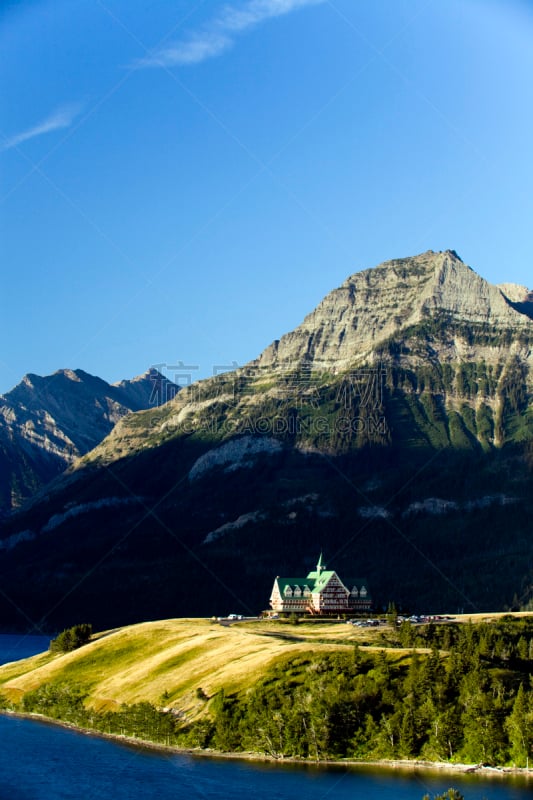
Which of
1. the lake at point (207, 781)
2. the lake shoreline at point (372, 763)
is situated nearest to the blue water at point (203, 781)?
the lake at point (207, 781)

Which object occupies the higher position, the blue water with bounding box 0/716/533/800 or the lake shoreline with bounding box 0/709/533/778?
the lake shoreline with bounding box 0/709/533/778

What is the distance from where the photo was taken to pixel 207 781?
536 ft

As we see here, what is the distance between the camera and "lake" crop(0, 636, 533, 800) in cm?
15500

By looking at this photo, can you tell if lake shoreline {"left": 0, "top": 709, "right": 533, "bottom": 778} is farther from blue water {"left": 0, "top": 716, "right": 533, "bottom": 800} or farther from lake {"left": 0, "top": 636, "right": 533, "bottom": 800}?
blue water {"left": 0, "top": 716, "right": 533, "bottom": 800}

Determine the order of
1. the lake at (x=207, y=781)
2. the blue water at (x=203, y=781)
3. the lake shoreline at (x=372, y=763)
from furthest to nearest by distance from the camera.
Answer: the lake shoreline at (x=372, y=763), the lake at (x=207, y=781), the blue water at (x=203, y=781)

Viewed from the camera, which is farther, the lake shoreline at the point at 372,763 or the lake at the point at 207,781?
the lake shoreline at the point at 372,763

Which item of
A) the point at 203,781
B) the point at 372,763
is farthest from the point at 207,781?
the point at 372,763

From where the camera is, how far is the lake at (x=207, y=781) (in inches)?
6102

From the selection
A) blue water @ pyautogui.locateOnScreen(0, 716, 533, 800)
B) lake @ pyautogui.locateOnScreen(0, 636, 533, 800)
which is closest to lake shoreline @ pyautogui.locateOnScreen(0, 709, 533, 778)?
lake @ pyautogui.locateOnScreen(0, 636, 533, 800)

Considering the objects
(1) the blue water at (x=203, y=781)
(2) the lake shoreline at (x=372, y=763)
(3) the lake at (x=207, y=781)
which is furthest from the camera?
(2) the lake shoreline at (x=372, y=763)

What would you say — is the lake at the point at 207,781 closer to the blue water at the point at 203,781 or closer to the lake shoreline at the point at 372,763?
the blue water at the point at 203,781

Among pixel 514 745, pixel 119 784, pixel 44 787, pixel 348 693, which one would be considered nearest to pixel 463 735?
pixel 514 745

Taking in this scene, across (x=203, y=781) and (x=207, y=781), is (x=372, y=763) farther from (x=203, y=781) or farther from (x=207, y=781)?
(x=203, y=781)

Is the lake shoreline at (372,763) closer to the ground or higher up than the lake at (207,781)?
higher up
